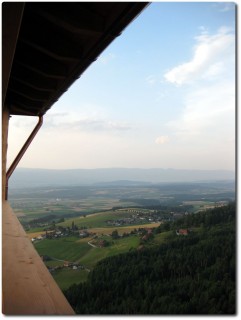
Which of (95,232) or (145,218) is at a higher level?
(145,218)

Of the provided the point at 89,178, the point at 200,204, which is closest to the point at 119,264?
the point at 200,204

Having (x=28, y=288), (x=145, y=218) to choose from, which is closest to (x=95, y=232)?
(x=145, y=218)

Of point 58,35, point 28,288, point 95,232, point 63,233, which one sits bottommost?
point 95,232

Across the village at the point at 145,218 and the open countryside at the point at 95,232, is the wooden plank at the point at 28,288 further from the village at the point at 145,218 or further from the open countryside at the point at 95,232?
the village at the point at 145,218

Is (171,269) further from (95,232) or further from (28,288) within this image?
(28,288)

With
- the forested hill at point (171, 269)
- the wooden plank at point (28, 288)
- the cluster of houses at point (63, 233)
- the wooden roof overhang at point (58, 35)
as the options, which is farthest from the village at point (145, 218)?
the wooden plank at point (28, 288)

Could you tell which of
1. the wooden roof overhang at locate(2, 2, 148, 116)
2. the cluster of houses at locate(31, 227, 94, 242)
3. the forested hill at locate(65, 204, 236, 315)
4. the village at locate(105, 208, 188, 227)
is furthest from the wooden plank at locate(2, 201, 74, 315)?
the village at locate(105, 208, 188, 227)

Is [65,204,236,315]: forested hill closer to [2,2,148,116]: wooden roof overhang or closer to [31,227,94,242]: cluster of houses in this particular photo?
[31,227,94,242]: cluster of houses

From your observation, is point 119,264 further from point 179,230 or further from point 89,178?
point 89,178
